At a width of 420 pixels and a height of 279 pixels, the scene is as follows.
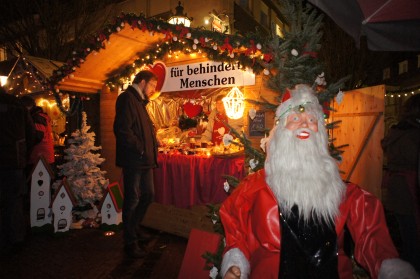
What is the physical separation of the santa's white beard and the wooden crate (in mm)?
2746

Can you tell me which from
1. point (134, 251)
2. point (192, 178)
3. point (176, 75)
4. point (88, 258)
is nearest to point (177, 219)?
point (192, 178)

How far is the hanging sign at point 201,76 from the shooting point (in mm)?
4871

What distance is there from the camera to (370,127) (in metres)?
5.36

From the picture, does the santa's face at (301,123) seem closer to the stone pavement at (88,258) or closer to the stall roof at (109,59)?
the stone pavement at (88,258)

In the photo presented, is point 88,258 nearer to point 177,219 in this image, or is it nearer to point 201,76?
point 177,219

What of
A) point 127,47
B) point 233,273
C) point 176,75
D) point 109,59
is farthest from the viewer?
point 109,59

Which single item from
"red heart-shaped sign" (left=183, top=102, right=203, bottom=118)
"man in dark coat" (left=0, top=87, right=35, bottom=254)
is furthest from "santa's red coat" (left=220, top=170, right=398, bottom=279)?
"red heart-shaped sign" (left=183, top=102, right=203, bottom=118)

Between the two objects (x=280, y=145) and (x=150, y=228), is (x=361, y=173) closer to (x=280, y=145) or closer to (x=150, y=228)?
(x=150, y=228)

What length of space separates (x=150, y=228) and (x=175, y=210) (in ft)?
2.17

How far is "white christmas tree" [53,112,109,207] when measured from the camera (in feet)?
17.9

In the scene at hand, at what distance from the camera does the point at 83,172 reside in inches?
221

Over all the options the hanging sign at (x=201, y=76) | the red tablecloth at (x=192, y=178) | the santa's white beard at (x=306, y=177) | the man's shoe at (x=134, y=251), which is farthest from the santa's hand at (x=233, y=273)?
the hanging sign at (x=201, y=76)

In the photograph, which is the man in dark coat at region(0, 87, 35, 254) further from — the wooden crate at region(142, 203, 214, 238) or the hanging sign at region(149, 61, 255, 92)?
the hanging sign at region(149, 61, 255, 92)

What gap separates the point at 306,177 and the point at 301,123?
35 centimetres
